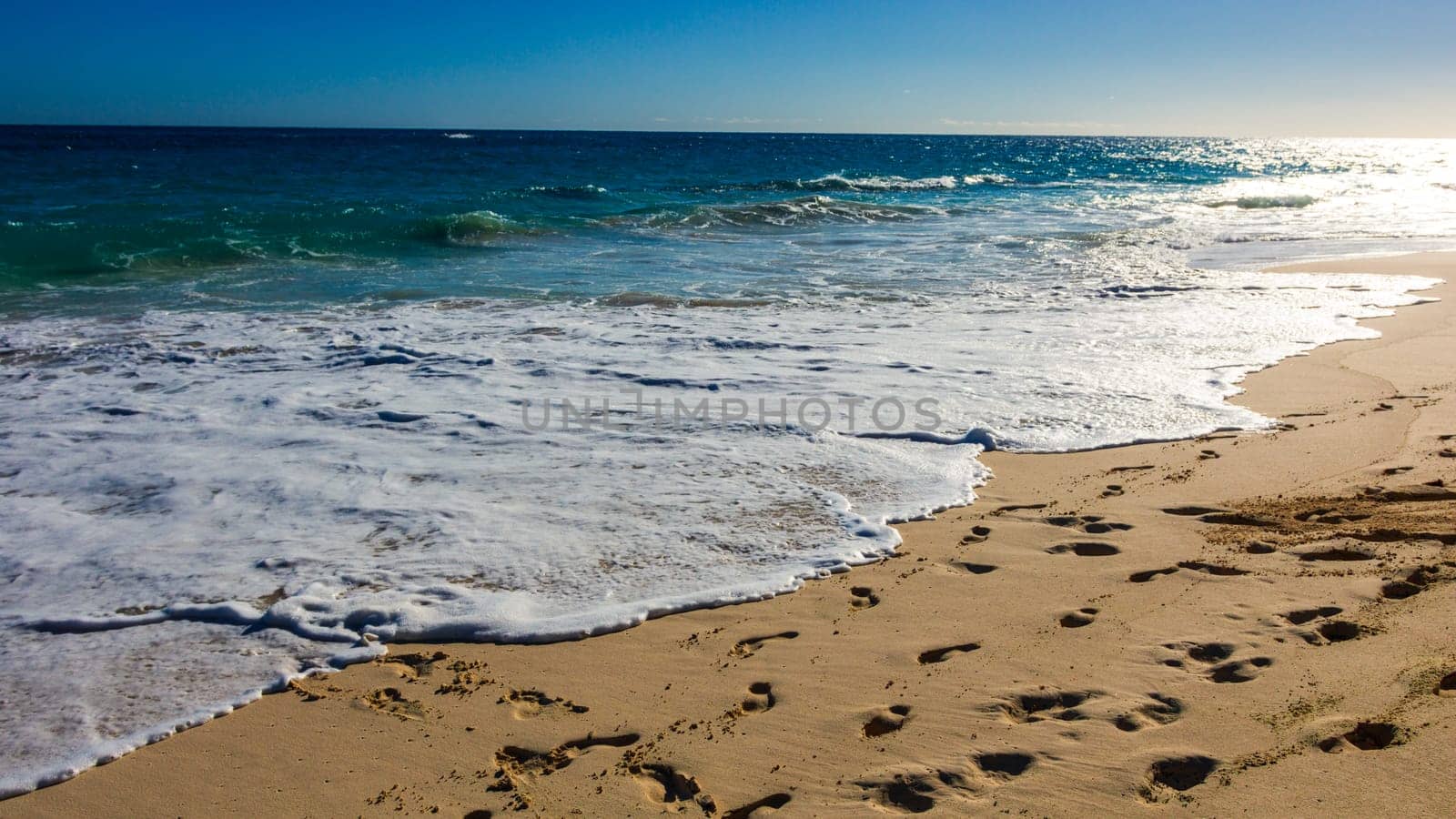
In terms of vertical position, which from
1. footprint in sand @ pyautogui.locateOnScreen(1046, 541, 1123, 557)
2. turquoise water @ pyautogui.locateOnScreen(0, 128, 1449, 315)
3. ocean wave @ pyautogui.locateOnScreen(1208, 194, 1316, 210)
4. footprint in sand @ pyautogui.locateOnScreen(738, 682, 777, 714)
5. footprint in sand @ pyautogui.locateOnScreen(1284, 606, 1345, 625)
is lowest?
footprint in sand @ pyautogui.locateOnScreen(738, 682, 777, 714)

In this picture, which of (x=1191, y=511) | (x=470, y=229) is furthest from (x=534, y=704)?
(x=470, y=229)

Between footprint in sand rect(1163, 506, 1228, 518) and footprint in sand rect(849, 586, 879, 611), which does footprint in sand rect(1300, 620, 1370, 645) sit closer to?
footprint in sand rect(1163, 506, 1228, 518)

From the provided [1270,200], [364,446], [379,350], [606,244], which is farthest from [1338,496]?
[1270,200]

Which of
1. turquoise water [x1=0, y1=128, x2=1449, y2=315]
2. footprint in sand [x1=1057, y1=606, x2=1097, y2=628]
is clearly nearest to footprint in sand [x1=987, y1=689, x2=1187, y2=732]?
footprint in sand [x1=1057, y1=606, x2=1097, y2=628]

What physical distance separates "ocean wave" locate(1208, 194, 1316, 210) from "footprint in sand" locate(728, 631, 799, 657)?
1049 inches

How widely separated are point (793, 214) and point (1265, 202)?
47.8 feet

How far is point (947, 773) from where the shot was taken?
246 centimetres

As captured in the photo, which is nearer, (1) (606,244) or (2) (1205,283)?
(2) (1205,283)

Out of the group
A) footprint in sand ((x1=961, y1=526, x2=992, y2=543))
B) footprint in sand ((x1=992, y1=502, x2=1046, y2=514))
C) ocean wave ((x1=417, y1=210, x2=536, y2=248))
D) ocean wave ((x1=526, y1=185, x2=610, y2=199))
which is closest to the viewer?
footprint in sand ((x1=961, y1=526, x2=992, y2=543))

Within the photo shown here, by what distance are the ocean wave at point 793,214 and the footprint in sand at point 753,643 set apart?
17430 millimetres

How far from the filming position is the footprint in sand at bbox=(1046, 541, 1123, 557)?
152 inches

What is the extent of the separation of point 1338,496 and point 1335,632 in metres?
1.57

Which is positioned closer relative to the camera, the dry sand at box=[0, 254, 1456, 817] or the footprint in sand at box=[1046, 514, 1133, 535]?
the dry sand at box=[0, 254, 1456, 817]

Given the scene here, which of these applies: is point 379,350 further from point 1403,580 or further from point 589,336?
point 1403,580
